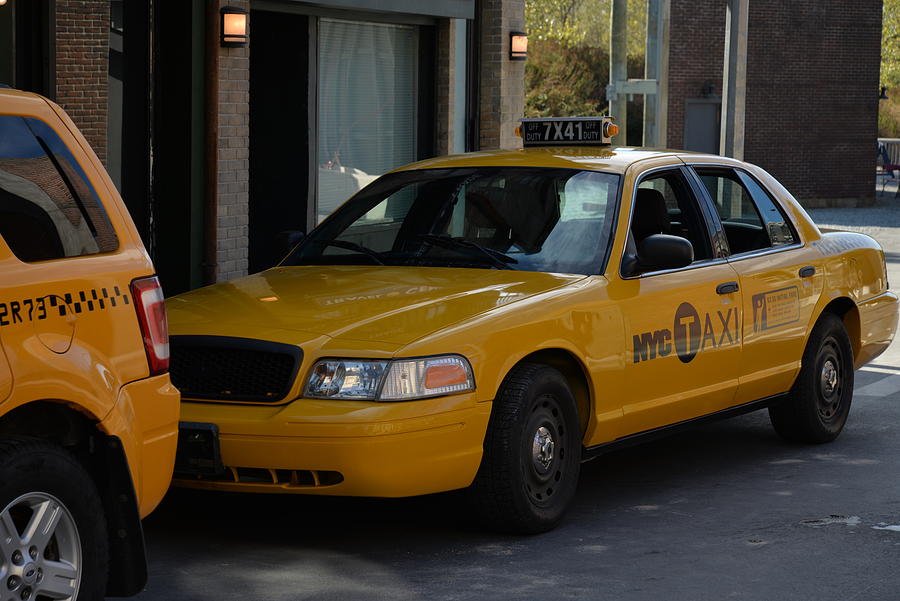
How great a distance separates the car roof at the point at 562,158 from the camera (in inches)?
292

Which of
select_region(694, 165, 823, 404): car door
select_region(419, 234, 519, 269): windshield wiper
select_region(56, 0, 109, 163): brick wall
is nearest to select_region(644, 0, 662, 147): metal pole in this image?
select_region(56, 0, 109, 163): brick wall

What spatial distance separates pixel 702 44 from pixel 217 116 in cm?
2384

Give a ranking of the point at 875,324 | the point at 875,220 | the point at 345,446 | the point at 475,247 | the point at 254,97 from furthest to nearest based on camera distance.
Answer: the point at 875,220
the point at 254,97
the point at 875,324
the point at 475,247
the point at 345,446

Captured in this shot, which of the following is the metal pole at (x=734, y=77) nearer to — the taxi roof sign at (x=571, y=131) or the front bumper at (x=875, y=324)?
the front bumper at (x=875, y=324)

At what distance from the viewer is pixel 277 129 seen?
12.7 m

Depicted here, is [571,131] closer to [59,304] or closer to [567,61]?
[59,304]

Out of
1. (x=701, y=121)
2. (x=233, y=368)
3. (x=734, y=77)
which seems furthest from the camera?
(x=701, y=121)

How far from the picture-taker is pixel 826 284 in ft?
27.6

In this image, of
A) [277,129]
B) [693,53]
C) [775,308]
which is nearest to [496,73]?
[277,129]

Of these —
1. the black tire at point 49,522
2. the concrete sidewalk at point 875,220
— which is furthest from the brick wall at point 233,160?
the concrete sidewalk at point 875,220

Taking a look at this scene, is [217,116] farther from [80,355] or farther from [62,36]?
[80,355]

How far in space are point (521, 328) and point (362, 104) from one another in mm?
7888

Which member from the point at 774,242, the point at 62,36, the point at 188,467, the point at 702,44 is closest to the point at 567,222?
the point at 774,242

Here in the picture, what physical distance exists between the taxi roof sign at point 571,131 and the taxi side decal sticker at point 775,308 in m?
1.22
